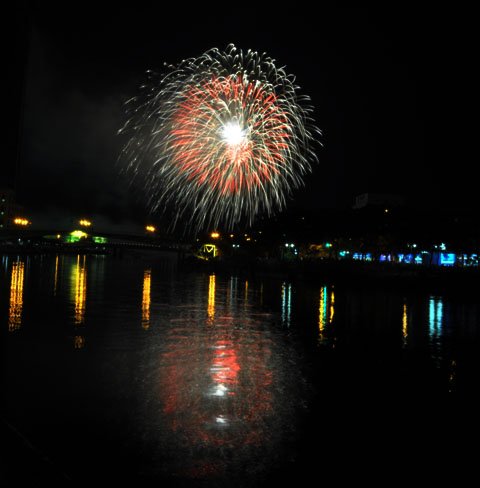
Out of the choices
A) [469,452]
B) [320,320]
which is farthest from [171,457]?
[320,320]

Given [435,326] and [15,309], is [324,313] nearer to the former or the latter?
[435,326]

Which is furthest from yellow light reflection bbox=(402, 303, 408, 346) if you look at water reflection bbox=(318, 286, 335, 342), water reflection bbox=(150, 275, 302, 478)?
water reflection bbox=(150, 275, 302, 478)

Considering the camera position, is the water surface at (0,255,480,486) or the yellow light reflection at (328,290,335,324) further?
the yellow light reflection at (328,290,335,324)

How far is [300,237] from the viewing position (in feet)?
274

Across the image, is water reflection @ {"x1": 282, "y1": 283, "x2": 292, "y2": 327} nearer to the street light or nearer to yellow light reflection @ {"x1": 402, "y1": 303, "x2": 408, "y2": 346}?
yellow light reflection @ {"x1": 402, "y1": 303, "x2": 408, "y2": 346}

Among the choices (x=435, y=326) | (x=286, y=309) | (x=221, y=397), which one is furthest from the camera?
(x=286, y=309)

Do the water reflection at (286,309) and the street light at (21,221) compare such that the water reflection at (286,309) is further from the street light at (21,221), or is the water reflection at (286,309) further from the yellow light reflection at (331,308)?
the street light at (21,221)

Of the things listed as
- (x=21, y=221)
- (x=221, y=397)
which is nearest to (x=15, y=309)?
(x=221, y=397)

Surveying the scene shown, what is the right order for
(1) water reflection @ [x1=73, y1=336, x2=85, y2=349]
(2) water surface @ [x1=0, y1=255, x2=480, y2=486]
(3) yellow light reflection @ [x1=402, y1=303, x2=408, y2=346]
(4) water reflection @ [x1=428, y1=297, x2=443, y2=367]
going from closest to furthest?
1. (2) water surface @ [x1=0, y1=255, x2=480, y2=486]
2. (1) water reflection @ [x1=73, y1=336, x2=85, y2=349]
3. (4) water reflection @ [x1=428, y1=297, x2=443, y2=367]
4. (3) yellow light reflection @ [x1=402, y1=303, x2=408, y2=346]

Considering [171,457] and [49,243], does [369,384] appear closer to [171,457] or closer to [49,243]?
[171,457]

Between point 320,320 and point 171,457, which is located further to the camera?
point 320,320

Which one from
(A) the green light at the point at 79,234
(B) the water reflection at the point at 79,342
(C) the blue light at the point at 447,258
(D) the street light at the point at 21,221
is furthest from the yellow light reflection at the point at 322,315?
(A) the green light at the point at 79,234

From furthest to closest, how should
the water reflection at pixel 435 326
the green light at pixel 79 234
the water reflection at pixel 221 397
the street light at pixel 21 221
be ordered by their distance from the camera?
the green light at pixel 79 234 → the street light at pixel 21 221 → the water reflection at pixel 435 326 → the water reflection at pixel 221 397

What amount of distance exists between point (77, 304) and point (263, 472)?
62.3 feet
